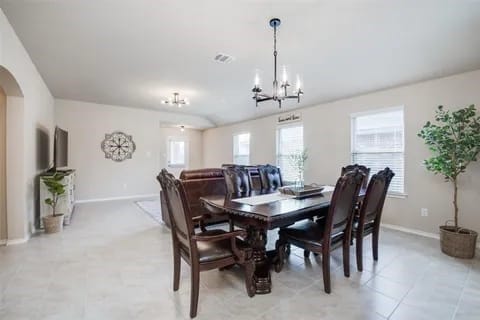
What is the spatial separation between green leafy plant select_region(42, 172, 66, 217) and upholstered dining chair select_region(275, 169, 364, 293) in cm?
356

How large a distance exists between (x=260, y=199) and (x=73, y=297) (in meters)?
1.89

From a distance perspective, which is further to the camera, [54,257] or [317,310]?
→ [54,257]

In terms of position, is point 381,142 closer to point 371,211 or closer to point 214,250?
point 371,211

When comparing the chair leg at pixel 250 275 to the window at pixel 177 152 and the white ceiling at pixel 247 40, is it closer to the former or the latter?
the white ceiling at pixel 247 40

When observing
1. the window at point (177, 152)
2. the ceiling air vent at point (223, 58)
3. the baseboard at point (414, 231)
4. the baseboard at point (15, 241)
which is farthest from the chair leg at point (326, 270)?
the window at point (177, 152)

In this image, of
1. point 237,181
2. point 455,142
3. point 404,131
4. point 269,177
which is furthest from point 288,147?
point 455,142

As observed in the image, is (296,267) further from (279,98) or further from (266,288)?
(279,98)

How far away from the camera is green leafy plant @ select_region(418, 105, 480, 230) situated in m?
2.82

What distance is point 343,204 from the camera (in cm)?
205

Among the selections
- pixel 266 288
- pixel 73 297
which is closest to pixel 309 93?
pixel 266 288

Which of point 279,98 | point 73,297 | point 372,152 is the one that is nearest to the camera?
point 73,297

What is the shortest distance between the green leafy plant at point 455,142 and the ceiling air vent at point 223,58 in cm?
304

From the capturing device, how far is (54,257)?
9.06 feet

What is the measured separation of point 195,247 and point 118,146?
20.0 feet
